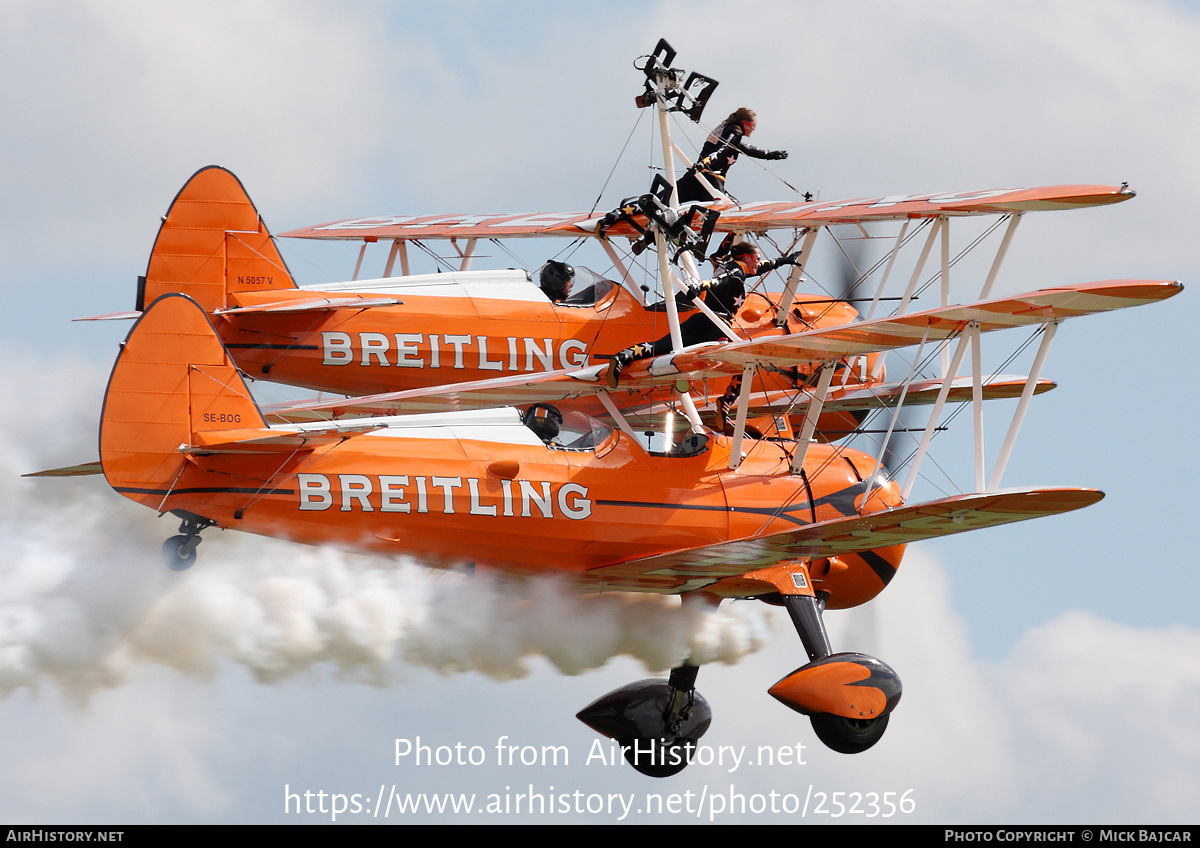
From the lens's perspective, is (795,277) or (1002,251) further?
(795,277)

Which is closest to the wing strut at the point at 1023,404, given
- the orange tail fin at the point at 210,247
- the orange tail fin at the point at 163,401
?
the orange tail fin at the point at 163,401

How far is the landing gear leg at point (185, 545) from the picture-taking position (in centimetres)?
1233

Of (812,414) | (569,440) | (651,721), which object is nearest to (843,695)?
(812,414)

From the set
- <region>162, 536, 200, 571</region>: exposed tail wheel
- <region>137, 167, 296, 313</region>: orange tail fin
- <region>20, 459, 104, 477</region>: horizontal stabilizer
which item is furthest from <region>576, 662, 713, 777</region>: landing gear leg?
<region>137, 167, 296, 313</region>: orange tail fin

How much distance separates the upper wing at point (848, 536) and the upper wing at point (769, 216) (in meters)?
3.39

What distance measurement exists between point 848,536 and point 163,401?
510 cm

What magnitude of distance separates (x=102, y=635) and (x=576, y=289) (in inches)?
233

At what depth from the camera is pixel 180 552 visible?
12.3 m

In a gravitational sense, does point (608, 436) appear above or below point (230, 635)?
above

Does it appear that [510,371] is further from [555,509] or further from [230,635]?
[230,635]

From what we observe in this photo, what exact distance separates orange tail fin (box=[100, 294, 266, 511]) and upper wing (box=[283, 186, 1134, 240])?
4.80m

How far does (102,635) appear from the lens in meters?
12.6

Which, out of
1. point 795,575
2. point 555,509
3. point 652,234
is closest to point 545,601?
point 555,509

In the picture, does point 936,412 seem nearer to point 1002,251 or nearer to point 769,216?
point 1002,251
